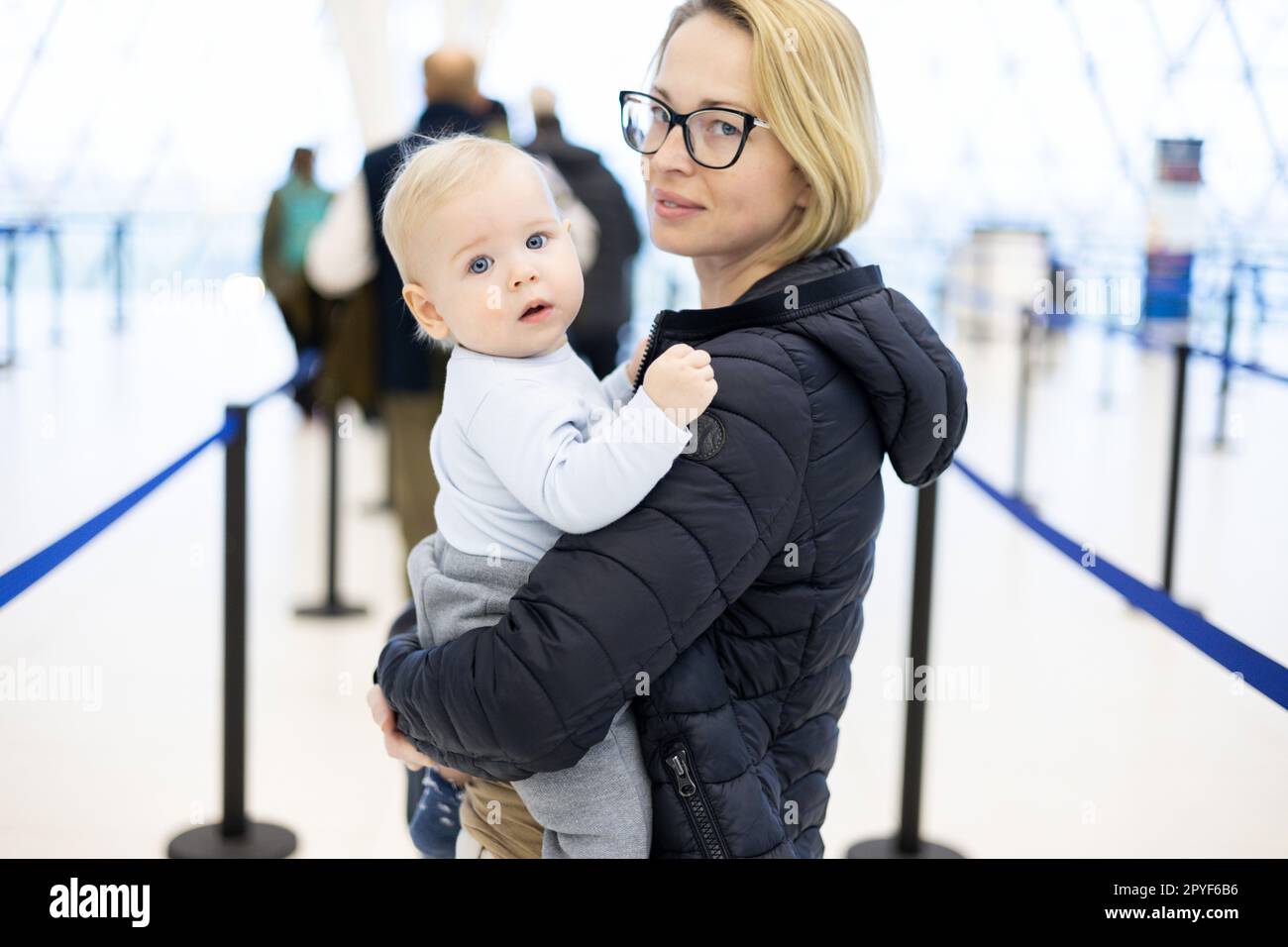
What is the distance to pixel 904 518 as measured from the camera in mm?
6695

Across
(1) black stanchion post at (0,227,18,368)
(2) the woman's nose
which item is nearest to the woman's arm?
(2) the woman's nose

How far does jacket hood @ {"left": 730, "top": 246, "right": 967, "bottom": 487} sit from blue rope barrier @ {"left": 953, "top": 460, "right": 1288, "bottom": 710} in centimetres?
52

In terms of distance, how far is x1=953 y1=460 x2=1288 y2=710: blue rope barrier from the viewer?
1605 millimetres

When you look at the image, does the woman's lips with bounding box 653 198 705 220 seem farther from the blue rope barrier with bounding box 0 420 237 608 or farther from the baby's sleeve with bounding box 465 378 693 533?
the blue rope barrier with bounding box 0 420 237 608

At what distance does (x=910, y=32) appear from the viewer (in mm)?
22453

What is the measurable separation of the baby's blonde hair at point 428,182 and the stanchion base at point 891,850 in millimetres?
2251

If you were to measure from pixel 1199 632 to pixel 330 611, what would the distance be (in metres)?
3.63

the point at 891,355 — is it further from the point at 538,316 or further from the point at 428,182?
the point at 428,182

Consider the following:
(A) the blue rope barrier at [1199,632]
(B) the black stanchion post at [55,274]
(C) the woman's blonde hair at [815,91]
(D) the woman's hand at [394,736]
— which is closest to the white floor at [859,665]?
(A) the blue rope barrier at [1199,632]

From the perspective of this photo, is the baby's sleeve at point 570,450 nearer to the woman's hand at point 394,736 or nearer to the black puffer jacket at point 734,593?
the black puffer jacket at point 734,593

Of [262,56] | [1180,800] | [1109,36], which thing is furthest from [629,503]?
[262,56]

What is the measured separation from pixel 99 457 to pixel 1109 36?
1842 cm

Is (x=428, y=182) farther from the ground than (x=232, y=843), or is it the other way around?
(x=428, y=182)

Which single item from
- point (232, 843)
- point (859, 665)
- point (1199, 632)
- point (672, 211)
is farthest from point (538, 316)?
point (859, 665)
